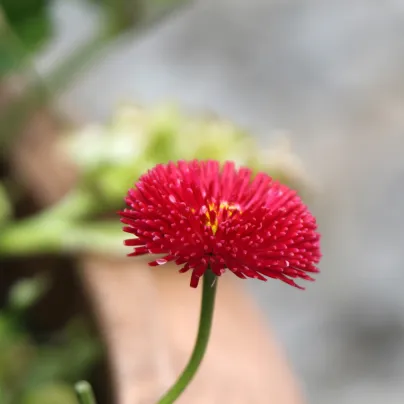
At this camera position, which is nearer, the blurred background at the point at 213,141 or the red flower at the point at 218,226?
the red flower at the point at 218,226

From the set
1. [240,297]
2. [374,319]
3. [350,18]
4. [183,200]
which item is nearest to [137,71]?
[350,18]

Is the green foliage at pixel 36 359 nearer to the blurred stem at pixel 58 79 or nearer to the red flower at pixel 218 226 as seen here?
the blurred stem at pixel 58 79

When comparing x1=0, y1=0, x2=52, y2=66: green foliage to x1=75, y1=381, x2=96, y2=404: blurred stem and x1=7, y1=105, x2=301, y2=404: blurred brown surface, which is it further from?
x1=75, y1=381, x2=96, y2=404: blurred stem

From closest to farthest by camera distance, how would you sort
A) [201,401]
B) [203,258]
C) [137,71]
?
[203,258], [201,401], [137,71]

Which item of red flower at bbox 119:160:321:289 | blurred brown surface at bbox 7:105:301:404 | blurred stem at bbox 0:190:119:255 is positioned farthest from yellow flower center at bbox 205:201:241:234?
blurred stem at bbox 0:190:119:255

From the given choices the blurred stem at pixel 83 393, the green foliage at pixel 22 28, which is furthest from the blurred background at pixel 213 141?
the blurred stem at pixel 83 393

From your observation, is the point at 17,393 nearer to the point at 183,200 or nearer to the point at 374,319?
the point at 183,200
